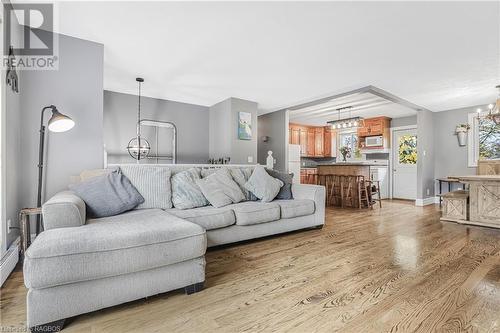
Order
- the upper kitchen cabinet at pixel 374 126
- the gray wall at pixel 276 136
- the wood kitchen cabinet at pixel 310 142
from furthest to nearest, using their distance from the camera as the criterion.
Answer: the wood kitchen cabinet at pixel 310 142 → the upper kitchen cabinet at pixel 374 126 → the gray wall at pixel 276 136

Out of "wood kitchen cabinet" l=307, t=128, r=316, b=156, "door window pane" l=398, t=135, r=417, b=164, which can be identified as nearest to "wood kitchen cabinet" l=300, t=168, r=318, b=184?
"wood kitchen cabinet" l=307, t=128, r=316, b=156

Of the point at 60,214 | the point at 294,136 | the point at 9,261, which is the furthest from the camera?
the point at 294,136

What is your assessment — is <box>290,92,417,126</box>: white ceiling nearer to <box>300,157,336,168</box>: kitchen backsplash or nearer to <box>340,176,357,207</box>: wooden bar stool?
<box>300,157,336,168</box>: kitchen backsplash

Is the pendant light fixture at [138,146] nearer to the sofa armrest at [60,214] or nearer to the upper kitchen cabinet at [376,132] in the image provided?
the sofa armrest at [60,214]

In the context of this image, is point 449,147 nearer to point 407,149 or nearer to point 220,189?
point 407,149

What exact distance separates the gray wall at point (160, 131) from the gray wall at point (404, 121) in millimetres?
5442

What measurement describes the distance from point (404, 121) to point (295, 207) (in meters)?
5.68

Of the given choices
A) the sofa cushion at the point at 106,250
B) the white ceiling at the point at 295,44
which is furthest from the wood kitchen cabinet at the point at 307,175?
the sofa cushion at the point at 106,250

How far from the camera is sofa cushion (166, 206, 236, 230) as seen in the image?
245 centimetres

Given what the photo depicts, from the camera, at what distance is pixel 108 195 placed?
7.57ft

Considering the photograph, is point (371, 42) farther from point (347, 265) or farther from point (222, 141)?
point (222, 141)

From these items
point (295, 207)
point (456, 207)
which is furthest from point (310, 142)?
point (295, 207)

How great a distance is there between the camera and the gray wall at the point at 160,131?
4980mm

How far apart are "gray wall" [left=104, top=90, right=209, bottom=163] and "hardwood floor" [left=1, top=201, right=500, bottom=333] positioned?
3.33 metres
